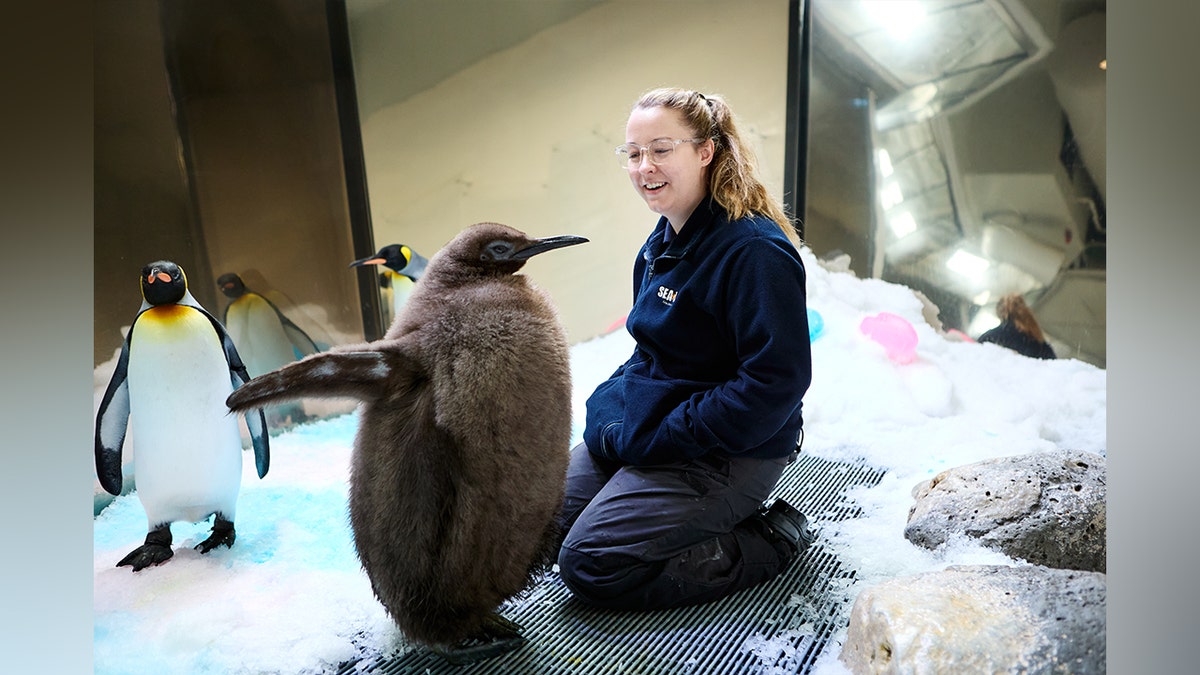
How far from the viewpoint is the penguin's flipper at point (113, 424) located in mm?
1110

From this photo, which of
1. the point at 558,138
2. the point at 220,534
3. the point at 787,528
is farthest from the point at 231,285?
the point at 787,528

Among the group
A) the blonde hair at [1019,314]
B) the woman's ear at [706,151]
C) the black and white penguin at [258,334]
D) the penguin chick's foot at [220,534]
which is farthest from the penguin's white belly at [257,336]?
the blonde hair at [1019,314]

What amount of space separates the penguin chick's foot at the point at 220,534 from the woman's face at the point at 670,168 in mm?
811

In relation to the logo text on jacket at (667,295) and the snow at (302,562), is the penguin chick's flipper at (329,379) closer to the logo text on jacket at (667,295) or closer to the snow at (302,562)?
the snow at (302,562)

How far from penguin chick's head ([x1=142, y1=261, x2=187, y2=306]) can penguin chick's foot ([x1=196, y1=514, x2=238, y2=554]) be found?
0.32 m

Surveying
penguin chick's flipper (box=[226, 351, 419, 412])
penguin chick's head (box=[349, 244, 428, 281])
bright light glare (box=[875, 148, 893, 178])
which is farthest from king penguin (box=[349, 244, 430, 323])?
bright light glare (box=[875, 148, 893, 178])

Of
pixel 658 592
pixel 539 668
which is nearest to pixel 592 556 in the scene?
pixel 658 592

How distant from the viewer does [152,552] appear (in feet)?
3.71

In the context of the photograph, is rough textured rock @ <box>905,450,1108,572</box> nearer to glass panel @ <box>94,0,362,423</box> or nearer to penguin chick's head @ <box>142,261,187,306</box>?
glass panel @ <box>94,0,362,423</box>

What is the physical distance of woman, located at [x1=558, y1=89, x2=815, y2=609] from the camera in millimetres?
1312

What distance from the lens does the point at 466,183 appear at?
1.44 meters

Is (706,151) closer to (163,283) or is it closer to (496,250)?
(496,250)
